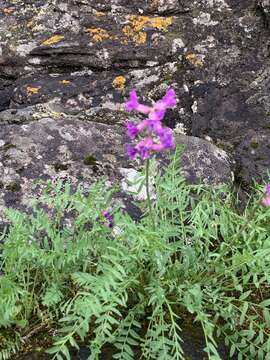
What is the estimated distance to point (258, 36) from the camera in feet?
13.3

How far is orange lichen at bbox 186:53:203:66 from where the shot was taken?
159 inches

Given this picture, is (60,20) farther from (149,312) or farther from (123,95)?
(149,312)

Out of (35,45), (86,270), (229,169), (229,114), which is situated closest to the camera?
(86,270)

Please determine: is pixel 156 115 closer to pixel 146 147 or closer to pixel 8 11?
pixel 146 147

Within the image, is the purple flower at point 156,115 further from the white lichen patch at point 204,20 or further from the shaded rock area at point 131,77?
the white lichen patch at point 204,20

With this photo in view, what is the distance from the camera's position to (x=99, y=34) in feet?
13.6

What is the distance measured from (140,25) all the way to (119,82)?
0.51m

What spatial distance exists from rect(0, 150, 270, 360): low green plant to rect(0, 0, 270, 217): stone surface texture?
2.71 feet

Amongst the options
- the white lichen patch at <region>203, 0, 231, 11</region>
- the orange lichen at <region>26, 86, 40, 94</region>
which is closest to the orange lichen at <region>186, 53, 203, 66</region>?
the white lichen patch at <region>203, 0, 231, 11</region>

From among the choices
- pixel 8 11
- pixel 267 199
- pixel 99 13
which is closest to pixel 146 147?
pixel 267 199

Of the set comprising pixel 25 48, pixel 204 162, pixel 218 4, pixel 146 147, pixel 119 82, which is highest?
pixel 146 147

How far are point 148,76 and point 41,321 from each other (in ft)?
6.91

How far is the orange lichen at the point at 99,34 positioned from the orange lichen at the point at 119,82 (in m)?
0.35

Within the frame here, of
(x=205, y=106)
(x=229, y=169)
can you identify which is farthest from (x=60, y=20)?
(x=229, y=169)
